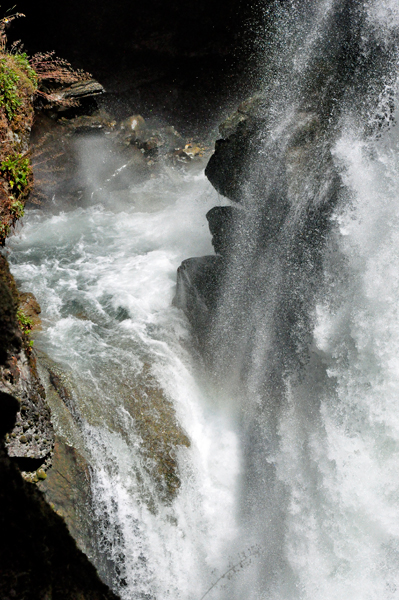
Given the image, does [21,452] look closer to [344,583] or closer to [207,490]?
[207,490]

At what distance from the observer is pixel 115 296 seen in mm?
7422

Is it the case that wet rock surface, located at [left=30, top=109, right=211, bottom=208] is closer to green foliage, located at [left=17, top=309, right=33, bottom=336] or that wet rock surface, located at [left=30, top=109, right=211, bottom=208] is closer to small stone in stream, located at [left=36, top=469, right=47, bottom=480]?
green foliage, located at [left=17, top=309, right=33, bottom=336]

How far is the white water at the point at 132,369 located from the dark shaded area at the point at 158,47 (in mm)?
4110

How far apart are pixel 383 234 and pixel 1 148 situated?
460 centimetres

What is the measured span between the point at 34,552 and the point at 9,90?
16.0 feet

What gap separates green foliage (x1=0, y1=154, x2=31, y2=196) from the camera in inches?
177

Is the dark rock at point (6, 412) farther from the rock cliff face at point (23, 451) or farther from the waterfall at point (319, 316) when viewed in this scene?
the waterfall at point (319, 316)

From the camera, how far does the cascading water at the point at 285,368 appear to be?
4.59 metres

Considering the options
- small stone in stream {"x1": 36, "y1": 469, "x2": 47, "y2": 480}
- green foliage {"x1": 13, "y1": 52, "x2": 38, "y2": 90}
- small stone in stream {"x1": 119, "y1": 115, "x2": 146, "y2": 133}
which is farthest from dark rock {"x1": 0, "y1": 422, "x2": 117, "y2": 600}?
small stone in stream {"x1": 119, "y1": 115, "x2": 146, "y2": 133}

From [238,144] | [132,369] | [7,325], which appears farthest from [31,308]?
[238,144]

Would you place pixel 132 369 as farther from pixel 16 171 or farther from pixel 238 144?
pixel 238 144

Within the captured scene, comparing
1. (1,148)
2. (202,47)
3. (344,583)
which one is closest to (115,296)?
(1,148)

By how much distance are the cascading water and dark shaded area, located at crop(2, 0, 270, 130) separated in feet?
15.5

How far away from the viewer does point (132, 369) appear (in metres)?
5.87
